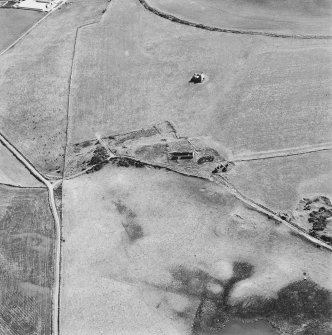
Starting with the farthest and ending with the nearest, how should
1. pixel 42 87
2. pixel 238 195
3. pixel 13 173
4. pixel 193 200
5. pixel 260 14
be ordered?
pixel 260 14 < pixel 42 87 < pixel 13 173 < pixel 193 200 < pixel 238 195

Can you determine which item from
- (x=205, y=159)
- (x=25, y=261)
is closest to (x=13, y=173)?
(x=25, y=261)

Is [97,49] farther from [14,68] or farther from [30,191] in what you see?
[30,191]

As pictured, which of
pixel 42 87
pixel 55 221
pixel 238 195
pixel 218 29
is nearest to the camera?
pixel 55 221

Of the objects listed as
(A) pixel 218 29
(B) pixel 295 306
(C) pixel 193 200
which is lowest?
Result: (B) pixel 295 306

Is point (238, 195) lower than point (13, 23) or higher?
lower

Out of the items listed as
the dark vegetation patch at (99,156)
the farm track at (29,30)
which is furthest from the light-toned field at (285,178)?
the farm track at (29,30)

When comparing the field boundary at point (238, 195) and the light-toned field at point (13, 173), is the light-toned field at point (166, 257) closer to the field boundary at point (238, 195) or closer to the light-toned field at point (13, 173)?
the field boundary at point (238, 195)

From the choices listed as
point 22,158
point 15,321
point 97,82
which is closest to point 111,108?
point 97,82

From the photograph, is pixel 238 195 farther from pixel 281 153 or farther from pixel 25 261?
pixel 25 261

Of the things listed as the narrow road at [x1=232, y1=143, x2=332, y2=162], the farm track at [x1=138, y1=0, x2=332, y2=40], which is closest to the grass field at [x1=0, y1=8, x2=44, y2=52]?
the farm track at [x1=138, y1=0, x2=332, y2=40]
